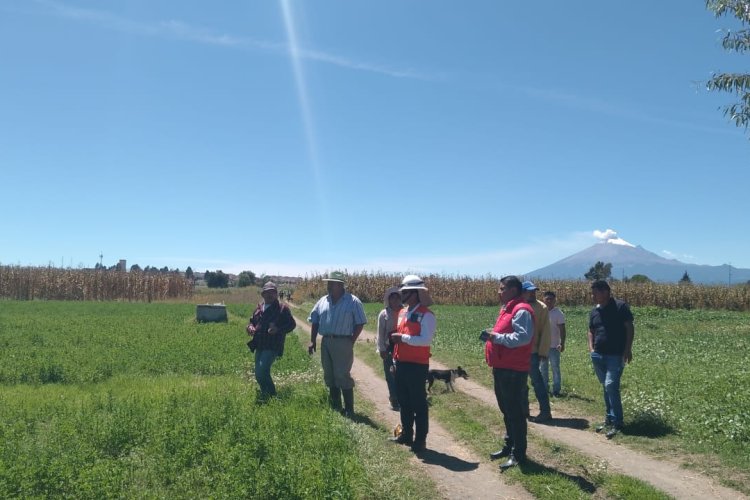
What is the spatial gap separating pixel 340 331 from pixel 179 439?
311 cm

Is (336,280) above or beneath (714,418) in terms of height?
above

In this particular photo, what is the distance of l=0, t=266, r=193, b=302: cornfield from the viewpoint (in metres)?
53.6

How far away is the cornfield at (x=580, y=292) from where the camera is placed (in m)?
52.6

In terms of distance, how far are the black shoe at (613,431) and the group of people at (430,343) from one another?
0.01 meters

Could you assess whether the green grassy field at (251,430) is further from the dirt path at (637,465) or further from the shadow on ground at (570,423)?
the shadow on ground at (570,423)

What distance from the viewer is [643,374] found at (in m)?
13.3

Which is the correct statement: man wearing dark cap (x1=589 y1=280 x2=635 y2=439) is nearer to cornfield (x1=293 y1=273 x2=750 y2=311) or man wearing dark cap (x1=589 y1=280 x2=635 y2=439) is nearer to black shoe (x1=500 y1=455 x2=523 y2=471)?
black shoe (x1=500 y1=455 x2=523 y2=471)

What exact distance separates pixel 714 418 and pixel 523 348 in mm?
4058

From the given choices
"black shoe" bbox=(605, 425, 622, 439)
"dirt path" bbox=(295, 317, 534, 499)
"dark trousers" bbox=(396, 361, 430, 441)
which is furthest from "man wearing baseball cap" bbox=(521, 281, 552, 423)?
"dark trousers" bbox=(396, 361, 430, 441)

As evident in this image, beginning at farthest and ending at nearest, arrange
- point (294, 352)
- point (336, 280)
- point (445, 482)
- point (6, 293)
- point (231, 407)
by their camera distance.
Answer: point (6, 293) < point (294, 352) < point (336, 280) < point (231, 407) < point (445, 482)

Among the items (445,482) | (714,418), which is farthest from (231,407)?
(714,418)

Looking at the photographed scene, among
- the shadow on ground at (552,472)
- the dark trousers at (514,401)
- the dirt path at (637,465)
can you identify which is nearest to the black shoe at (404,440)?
the dark trousers at (514,401)

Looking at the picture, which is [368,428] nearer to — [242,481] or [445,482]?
[445,482]

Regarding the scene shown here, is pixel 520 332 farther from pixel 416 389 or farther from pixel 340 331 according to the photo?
pixel 340 331
